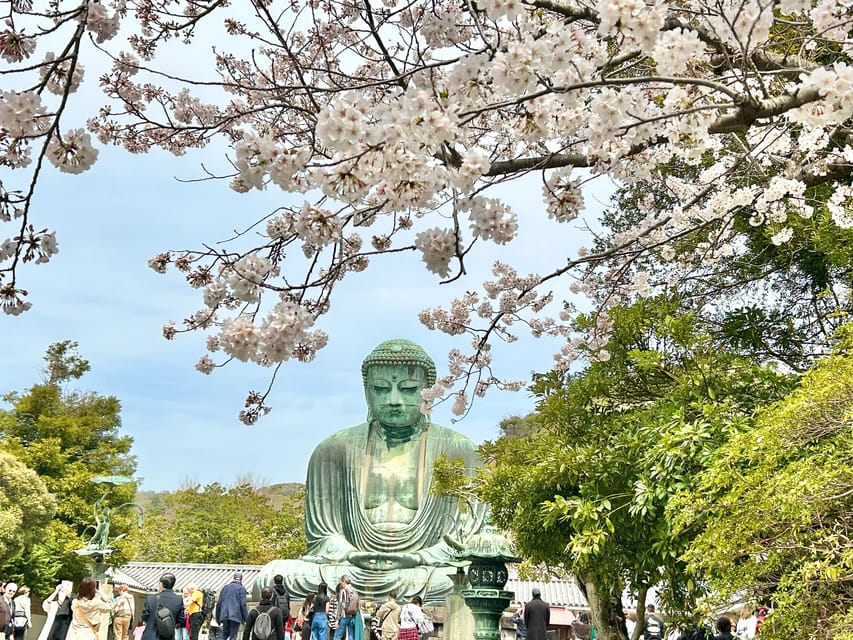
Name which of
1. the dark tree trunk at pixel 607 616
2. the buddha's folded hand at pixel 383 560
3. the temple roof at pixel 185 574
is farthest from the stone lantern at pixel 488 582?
the temple roof at pixel 185 574

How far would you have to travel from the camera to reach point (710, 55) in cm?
498

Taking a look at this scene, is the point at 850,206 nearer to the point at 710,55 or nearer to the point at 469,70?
the point at 710,55

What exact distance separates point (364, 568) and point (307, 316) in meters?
11.4

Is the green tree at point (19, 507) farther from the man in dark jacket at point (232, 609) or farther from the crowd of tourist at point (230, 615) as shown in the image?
the man in dark jacket at point (232, 609)

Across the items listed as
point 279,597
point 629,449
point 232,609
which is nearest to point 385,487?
point 279,597

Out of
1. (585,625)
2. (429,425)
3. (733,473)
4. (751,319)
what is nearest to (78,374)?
(429,425)

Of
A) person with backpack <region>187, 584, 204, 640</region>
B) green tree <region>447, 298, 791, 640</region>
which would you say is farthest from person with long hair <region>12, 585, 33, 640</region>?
green tree <region>447, 298, 791, 640</region>

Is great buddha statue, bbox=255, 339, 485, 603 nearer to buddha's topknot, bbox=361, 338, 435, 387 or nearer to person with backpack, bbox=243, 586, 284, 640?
buddha's topknot, bbox=361, 338, 435, 387

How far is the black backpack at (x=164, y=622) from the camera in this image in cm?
872

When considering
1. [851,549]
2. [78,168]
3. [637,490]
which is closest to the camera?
[78,168]

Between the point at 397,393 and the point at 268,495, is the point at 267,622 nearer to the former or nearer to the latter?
the point at 397,393

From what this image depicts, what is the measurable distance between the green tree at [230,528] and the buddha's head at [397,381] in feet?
39.0

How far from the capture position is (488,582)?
8.18 metres

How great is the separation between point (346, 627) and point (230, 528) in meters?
19.9
